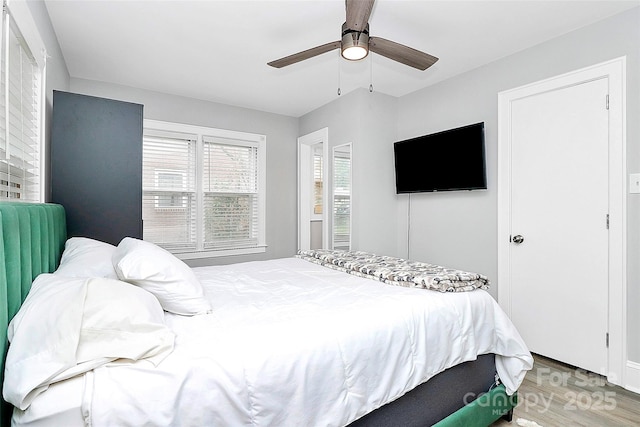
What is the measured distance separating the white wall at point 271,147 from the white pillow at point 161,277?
8.84ft

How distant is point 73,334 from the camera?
2.96 feet

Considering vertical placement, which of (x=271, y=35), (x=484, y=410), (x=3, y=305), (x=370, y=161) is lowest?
(x=484, y=410)

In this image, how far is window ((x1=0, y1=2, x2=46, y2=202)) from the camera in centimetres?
139

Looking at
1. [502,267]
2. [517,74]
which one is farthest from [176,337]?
[517,74]

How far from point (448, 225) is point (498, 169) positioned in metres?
0.77

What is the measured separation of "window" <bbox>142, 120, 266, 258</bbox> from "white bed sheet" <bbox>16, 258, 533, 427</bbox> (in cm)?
222

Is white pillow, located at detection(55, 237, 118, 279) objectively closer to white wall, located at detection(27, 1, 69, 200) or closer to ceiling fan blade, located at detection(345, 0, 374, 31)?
white wall, located at detection(27, 1, 69, 200)

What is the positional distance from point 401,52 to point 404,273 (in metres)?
1.44

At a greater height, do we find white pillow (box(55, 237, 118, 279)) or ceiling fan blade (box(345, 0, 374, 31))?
ceiling fan blade (box(345, 0, 374, 31))

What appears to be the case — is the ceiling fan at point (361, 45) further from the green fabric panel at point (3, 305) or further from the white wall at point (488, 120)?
the green fabric panel at point (3, 305)

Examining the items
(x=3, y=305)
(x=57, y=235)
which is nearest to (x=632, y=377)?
(x=3, y=305)

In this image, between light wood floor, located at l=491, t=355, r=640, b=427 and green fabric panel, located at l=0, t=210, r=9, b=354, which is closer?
green fabric panel, located at l=0, t=210, r=9, b=354

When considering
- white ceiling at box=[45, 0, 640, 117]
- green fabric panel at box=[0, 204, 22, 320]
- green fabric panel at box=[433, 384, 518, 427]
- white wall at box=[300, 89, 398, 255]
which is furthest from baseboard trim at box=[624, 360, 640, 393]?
green fabric panel at box=[0, 204, 22, 320]

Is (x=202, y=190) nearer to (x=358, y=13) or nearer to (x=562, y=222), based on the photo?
(x=358, y=13)
